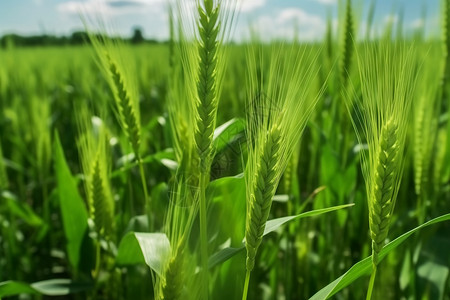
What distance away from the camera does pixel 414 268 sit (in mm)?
1199

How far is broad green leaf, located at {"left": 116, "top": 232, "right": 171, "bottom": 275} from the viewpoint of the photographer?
0.73m

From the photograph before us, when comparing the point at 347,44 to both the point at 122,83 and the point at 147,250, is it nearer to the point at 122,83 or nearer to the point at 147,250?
the point at 122,83

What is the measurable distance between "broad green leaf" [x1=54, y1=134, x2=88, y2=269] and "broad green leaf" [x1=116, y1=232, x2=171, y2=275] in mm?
269

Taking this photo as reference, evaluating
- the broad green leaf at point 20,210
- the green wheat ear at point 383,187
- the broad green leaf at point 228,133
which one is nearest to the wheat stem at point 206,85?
the green wheat ear at point 383,187

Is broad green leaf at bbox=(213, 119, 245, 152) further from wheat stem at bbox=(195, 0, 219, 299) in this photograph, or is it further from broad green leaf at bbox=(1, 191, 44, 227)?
broad green leaf at bbox=(1, 191, 44, 227)

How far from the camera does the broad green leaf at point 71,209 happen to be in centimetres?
133

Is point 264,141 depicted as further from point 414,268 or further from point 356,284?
point 356,284

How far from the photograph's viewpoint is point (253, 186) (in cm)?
62

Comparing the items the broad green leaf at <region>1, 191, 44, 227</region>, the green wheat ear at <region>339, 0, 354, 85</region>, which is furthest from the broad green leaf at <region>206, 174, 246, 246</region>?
the broad green leaf at <region>1, 191, 44, 227</region>

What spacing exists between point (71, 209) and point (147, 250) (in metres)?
0.61

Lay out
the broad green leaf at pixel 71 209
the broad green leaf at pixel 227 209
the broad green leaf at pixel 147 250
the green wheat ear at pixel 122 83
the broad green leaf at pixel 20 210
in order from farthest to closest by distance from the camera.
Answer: the broad green leaf at pixel 20 210, the broad green leaf at pixel 71 209, the green wheat ear at pixel 122 83, the broad green leaf at pixel 227 209, the broad green leaf at pixel 147 250

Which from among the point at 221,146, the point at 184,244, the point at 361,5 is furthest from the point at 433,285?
the point at 361,5

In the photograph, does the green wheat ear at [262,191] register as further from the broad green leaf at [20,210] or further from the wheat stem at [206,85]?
the broad green leaf at [20,210]

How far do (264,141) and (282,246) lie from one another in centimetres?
101
